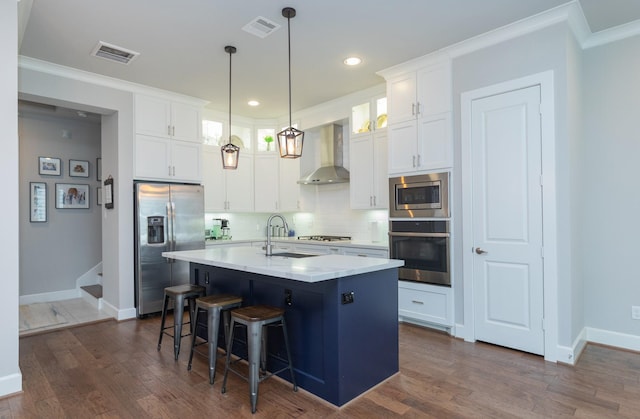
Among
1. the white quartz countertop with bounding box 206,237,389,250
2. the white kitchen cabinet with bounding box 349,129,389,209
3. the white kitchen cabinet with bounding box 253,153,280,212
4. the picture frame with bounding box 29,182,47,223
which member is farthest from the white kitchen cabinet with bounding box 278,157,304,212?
the picture frame with bounding box 29,182,47,223

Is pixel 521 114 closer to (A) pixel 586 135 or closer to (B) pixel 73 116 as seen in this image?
(A) pixel 586 135

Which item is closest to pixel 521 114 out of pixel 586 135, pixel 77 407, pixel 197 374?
pixel 586 135

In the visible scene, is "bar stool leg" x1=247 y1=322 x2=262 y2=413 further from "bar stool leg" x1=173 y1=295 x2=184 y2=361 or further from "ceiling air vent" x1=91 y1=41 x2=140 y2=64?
"ceiling air vent" x1=91 y1=41 x2=140 y2=64

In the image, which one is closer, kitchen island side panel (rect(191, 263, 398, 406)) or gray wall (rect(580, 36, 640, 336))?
kitchen island side panel (rect(191, 263, 398, 406))

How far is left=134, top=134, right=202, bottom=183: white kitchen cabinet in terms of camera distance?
4.58 m

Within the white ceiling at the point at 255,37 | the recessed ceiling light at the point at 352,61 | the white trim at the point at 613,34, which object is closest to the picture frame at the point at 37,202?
the white ceiling at the point at 255,37

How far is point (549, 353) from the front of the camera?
3057mm

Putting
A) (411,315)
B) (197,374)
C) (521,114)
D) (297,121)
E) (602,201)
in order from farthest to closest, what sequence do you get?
1. (297,121)
2. (411,315)
3. (602,201)
4. (521,114)
5. (197,374)

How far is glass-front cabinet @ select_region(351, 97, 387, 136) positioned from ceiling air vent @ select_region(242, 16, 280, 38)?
183 centimetres

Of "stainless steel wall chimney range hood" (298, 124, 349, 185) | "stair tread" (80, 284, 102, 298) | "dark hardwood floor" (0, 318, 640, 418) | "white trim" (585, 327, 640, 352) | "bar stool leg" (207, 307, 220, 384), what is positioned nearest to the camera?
"dark hardwood floor" (0, 318, 640, 418)

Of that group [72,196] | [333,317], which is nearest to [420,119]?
[333,317]

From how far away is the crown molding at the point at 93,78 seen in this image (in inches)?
150

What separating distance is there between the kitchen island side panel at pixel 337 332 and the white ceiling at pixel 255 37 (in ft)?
6.98

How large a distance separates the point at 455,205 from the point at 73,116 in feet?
18.2
